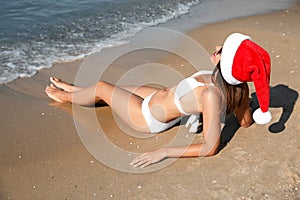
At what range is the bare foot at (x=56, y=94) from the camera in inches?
150

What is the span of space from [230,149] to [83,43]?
9.76 ft

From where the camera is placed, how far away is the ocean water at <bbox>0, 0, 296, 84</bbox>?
4969mm

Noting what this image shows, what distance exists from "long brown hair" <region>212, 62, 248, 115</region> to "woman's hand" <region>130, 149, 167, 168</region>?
60 cm

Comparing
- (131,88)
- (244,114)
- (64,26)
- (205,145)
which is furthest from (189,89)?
(64,26)

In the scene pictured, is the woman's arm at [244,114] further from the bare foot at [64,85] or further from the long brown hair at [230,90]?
the bare foot at [64,85]

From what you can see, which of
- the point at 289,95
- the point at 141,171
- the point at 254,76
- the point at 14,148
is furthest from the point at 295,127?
the point at 14,148

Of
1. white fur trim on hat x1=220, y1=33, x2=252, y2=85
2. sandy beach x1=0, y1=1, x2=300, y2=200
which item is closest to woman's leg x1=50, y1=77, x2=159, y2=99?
sandy beach x1=0, y1=1, x2=300, y2=200

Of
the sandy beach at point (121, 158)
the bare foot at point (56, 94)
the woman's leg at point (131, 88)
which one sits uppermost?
the woman's leg at point (131, 88)

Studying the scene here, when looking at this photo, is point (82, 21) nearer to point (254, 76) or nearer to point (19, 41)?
point (19, 41)

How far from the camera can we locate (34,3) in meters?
6.61

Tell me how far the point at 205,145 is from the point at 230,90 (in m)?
0.44

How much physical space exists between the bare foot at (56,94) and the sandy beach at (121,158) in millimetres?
59

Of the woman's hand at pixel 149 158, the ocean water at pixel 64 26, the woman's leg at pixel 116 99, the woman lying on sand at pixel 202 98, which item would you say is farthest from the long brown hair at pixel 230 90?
the ocean water at pixel 64 26

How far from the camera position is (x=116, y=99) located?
11.7 ft
